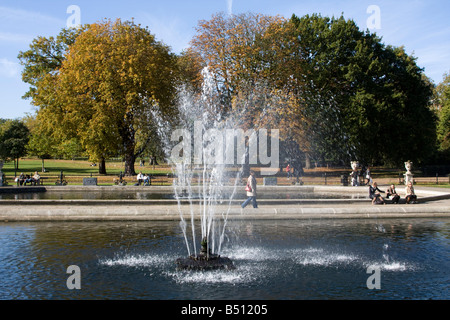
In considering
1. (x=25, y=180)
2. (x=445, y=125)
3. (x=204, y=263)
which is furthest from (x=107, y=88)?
(x=445, y=125)

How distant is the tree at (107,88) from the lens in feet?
139

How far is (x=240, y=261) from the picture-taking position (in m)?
11.3

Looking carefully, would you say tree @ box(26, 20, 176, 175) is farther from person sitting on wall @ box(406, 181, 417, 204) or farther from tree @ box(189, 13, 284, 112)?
person sitting on wall @ box(406, 181, 417, 204)

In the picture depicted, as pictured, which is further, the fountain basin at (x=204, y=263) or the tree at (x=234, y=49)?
the tree at (x=234, y=49)

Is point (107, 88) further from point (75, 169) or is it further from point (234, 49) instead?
point (75, 169)

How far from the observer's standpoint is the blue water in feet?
28.8

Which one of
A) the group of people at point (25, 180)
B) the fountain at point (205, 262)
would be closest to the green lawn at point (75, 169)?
the group of people at point (25, 180)

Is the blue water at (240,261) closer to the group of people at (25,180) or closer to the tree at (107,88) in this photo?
the group of people at (25,180)

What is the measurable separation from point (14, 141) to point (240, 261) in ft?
200

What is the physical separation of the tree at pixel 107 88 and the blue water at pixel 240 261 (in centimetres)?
2745

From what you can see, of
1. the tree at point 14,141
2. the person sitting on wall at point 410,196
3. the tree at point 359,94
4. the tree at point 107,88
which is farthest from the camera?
the tree at point 14,141

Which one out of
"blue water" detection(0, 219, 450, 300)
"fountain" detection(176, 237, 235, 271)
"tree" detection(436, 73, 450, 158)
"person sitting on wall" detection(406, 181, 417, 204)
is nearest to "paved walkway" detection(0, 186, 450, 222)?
"blue water" detection(0, 219, 450, 300)

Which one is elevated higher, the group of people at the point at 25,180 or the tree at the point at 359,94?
the tree at the point at 359,94

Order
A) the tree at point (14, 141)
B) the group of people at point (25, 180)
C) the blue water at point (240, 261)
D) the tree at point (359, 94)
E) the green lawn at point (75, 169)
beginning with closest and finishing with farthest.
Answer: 1. the blue water at point (240, 261)
2. the group of people at point (25, 180)
3. the tree at point (359, 94)
4. the green lawn at point (75, 169)
5. the tree at point (14, 141)
